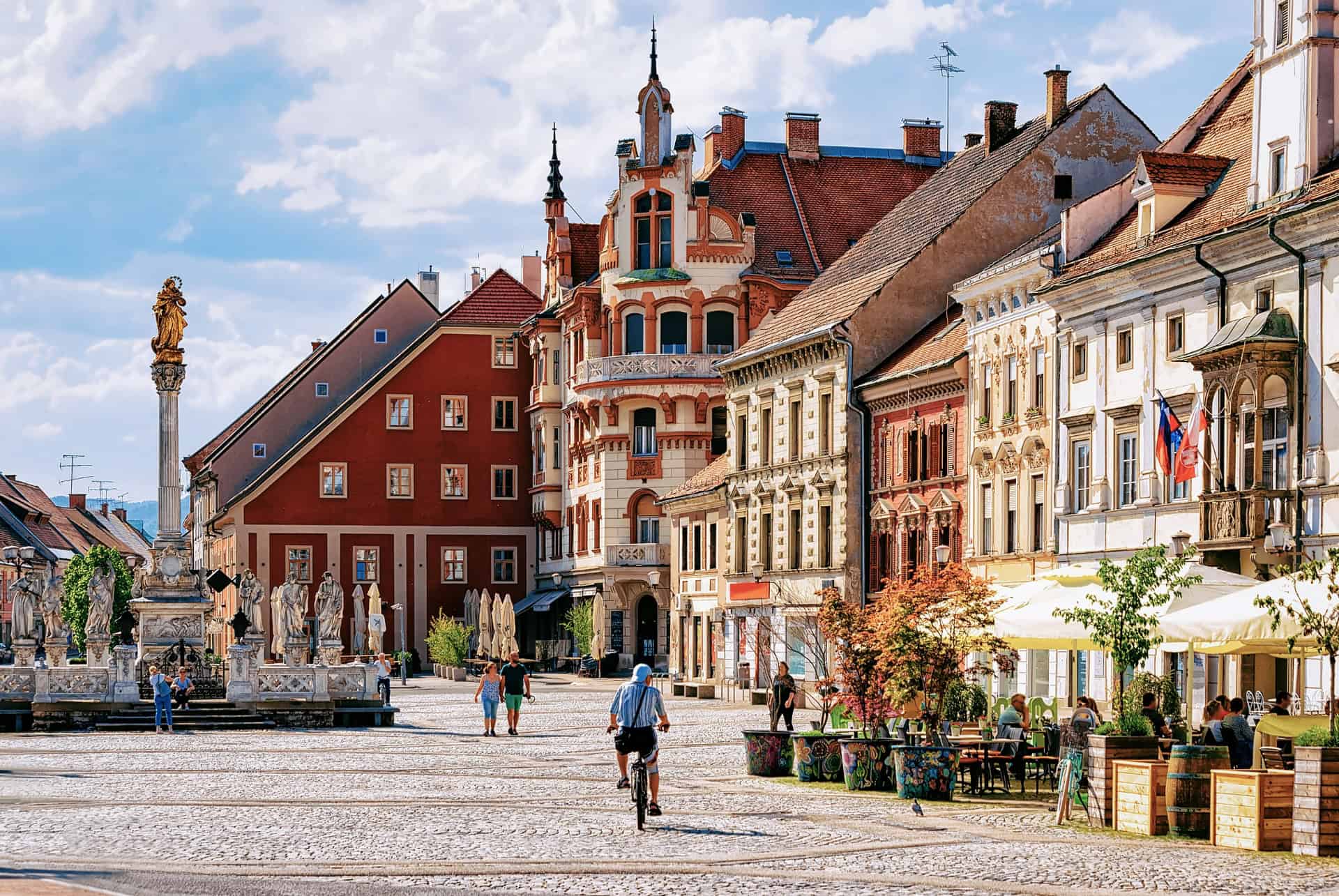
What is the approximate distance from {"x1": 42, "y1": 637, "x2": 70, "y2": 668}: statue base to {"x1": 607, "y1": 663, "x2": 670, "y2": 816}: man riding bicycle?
27.7 metres

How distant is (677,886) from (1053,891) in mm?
2937

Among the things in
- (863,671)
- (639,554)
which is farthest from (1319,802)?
(639,554)

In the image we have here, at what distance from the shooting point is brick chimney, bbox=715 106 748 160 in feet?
280

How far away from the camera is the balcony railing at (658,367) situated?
81438 millimetres

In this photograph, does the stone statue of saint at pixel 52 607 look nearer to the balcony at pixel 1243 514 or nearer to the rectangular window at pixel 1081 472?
the rectangular window at pixel 1081 472

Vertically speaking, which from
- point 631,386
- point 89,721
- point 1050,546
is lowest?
point 89,721

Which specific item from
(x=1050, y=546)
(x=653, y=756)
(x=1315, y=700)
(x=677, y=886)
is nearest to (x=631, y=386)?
(x=1050, y=546)

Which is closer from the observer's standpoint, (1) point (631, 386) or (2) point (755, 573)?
(2) point (755, 573)

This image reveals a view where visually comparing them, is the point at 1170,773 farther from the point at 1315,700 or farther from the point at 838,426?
the point at 838,426

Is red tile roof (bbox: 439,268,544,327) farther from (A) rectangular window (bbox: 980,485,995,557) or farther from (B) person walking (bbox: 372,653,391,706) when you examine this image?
(A) rectangular window (bbox: 980,485,995,557)

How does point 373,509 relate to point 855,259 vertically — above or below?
below

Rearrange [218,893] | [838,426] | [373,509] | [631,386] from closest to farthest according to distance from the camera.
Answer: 1. [218,893]
2. [838,426]
3. [631,386]
4. [373,509]

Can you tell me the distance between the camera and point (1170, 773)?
75.8 feet

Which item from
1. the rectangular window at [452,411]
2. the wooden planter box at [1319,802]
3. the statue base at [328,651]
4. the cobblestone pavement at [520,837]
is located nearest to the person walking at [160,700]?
the statue base at [328,651]
